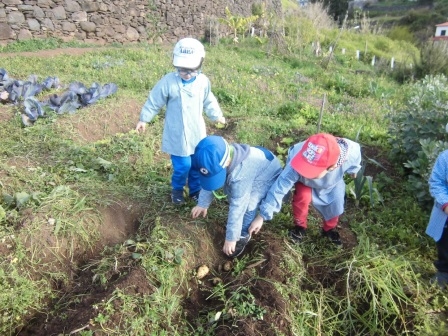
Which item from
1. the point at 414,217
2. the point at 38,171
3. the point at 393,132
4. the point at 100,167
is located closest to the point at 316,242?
the point at 414,217

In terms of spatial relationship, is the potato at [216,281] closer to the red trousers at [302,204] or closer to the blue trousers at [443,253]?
the red trousers at [302,204]

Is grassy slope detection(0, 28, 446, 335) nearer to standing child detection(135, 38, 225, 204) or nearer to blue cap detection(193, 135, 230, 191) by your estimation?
standing child detection(135, 38, 225, 204)

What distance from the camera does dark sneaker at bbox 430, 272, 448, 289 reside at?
2.67 meters

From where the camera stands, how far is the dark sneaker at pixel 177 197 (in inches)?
130

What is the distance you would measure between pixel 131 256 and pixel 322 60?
941 cm

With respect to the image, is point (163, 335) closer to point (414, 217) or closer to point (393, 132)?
point (414, 217)

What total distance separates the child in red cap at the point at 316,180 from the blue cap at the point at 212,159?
44 centimetres

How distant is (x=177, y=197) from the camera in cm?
331

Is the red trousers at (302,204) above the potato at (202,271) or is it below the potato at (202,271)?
above

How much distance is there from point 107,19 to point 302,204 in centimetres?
1037

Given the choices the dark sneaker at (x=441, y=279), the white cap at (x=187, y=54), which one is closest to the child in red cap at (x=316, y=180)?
the dark sneaker at (x=441, y=279)

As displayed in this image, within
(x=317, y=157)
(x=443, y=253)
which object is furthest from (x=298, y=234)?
(x=443, y=253)

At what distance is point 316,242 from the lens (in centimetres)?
310

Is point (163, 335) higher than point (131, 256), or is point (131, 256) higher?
point (131, 256)
